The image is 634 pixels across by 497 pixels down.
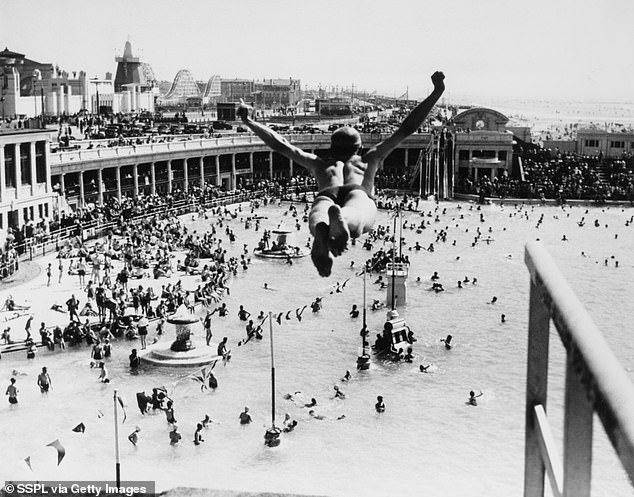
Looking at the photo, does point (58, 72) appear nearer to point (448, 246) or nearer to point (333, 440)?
point (448, 246)

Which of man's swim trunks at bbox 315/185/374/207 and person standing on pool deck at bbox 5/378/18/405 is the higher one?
man's swim trunks at bbox 315/185/374/207

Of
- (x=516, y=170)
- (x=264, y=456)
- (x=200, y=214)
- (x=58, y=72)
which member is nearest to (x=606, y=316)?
(x=264, y=456)

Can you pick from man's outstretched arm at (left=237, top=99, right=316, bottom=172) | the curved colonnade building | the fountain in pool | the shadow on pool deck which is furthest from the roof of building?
man's outstretched arm at (left=237, top=99, right=316, bottom=172)

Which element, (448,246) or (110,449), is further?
(448,246)

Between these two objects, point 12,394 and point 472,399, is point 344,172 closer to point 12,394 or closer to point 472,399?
point 472,399

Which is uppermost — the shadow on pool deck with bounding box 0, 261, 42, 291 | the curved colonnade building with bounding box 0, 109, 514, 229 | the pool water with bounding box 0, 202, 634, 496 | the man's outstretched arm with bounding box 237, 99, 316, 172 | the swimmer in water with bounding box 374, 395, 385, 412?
the man's outstretched arm with bounding box 237, 99, 316, 172

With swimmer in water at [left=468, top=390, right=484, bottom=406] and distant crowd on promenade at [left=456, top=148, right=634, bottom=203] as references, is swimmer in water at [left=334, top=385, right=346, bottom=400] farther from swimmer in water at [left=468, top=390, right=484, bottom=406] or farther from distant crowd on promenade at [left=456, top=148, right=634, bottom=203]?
distant crowd on promenade at [left=456, top=148, right=634, bottom=203]

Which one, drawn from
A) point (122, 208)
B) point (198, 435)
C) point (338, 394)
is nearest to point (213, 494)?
point (198, 435)
